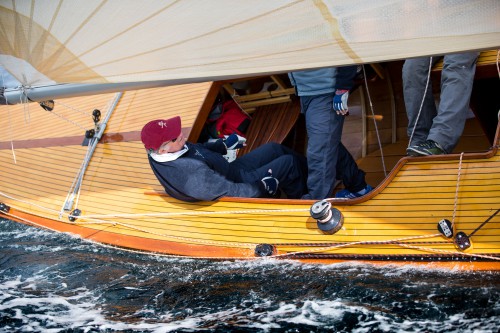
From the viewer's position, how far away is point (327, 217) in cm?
436

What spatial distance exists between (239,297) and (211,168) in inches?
45.8

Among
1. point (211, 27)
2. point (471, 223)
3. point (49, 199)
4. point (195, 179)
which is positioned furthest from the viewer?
point (49, 199)

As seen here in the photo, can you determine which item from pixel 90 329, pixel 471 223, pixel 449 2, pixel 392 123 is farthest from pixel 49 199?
pixel 449 2

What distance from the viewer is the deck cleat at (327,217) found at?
4.32 m

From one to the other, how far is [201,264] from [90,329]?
1.14 m

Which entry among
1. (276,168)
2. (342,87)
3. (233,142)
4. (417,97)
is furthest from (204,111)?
(417,97)

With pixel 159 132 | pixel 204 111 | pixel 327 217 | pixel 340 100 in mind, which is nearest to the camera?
pixel 327 217

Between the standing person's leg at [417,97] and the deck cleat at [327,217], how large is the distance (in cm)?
89

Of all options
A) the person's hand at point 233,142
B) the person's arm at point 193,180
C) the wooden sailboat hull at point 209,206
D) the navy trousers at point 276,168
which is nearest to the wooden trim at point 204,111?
the wooden sailboat hull at point 209,206

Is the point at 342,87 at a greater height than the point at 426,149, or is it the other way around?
the point at 342,87

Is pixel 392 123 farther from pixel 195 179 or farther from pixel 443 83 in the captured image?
pixel 195 179

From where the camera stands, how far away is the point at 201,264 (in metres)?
4.87

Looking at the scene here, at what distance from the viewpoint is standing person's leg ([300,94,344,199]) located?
4945mm

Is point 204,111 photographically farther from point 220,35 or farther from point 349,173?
point 220,35
